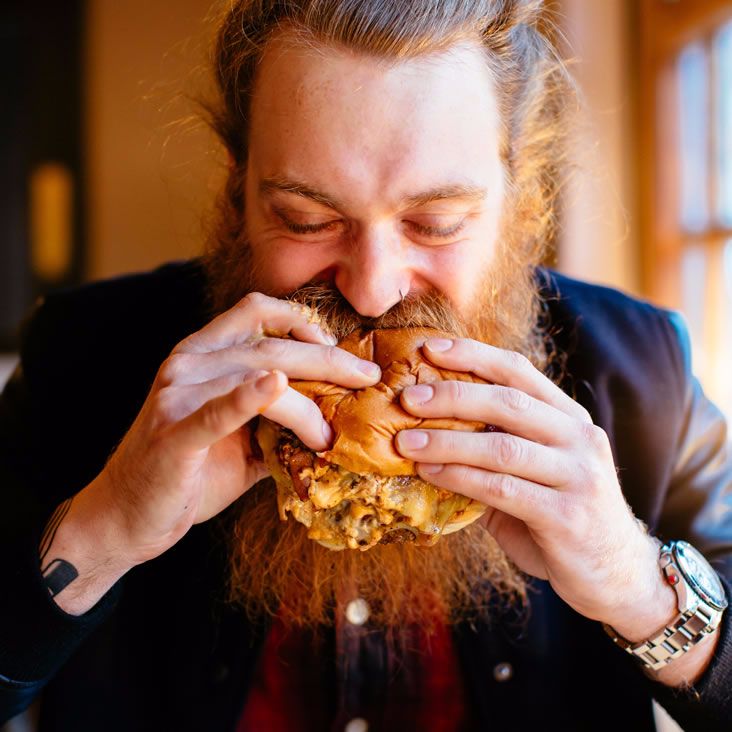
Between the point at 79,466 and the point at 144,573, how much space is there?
244 millimetres

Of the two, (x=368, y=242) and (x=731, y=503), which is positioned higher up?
(x=368, y=242)

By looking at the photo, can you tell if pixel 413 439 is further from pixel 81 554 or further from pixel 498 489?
pixel 81 554

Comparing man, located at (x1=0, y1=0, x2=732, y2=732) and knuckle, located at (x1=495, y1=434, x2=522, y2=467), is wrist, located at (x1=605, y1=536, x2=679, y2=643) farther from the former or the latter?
knuckle, located at (x1=495, y1=434, x2=522, y2=467)

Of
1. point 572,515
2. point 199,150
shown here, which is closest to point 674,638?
point 572,515

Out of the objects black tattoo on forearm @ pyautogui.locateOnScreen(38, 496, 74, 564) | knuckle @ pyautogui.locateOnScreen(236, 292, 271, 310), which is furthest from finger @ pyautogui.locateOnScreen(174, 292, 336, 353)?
black tattoo on forearm @ pyautogui.locateOnScreen(38, 496, 74, 564)

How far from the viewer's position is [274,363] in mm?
943

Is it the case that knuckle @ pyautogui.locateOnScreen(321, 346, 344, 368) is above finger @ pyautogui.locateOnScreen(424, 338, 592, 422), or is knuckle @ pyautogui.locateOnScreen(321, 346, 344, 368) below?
above

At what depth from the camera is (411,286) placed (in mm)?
A: 1133

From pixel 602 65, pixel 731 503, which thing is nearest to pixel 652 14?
pixel 602 65

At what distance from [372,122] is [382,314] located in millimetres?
262

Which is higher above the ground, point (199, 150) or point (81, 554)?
point (199, 150)

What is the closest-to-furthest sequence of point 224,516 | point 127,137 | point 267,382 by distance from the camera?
point 267,382
point 224,516
point 127,137

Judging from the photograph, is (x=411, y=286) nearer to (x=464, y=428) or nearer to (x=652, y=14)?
(x=464, y=428)

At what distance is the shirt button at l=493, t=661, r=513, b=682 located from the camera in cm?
137
